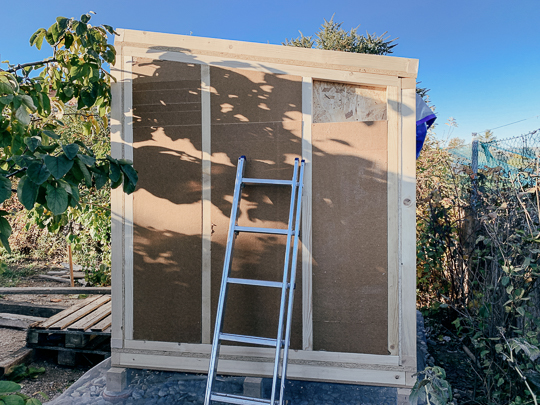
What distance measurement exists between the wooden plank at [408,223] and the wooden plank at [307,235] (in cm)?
67

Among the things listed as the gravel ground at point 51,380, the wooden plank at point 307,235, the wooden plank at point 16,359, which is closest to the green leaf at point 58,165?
the wooden plank at point 307,235

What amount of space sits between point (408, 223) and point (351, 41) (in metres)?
13.8

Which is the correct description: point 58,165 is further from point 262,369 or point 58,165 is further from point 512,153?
point 512,153

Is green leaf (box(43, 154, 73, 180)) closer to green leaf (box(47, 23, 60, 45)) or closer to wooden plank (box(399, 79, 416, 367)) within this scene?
green leaf (box(47, 23, 60, 45))

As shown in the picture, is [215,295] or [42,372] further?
[42,372]

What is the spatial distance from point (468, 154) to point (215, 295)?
4208 mm

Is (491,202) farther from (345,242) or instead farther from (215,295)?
(215,295)

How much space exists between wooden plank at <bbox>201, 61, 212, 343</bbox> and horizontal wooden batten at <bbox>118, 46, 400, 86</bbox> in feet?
0.39

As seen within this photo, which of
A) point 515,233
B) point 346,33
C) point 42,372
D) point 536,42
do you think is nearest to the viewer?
point 515,233

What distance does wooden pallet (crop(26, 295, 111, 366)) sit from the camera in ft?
11.8

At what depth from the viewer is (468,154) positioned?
16.3 feet

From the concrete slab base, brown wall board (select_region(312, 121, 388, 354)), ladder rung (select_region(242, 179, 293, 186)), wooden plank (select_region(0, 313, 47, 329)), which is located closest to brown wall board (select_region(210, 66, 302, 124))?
brown wall board (select_region(312, 121, 388, 354))

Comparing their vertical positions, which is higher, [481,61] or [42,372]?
[481,61]

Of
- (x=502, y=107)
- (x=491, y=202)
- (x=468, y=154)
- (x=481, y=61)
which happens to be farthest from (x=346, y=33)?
(x=502, y=107)
